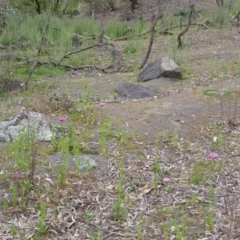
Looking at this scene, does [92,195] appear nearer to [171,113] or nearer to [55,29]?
[171,113]

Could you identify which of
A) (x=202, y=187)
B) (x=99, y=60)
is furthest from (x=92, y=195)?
(x=99, y=60)

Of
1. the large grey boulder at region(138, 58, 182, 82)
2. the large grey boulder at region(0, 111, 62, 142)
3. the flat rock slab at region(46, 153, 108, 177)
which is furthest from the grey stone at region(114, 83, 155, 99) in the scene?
the flat rock slab at region(46, 153, 108, 177)

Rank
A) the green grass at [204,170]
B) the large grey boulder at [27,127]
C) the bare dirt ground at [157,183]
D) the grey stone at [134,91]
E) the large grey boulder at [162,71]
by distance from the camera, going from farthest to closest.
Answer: the large grey boulder at [162,71], the grey stone at [134,91], the large grey boulder at [27,127], the green grass at [204,170], the bare dirt ground at [157,183]

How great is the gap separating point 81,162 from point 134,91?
298 centimetres

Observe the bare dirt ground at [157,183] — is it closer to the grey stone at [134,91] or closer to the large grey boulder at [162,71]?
the grey stone at [134,91]

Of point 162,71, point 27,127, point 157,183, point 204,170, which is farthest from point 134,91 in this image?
point 157,183

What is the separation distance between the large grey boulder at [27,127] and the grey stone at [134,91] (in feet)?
6.52

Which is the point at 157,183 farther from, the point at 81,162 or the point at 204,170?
the point at 81,162

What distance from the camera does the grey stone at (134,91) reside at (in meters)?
6.76

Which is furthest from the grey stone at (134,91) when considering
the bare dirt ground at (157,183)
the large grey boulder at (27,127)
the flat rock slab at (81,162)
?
the flat rock slab at (81,162)

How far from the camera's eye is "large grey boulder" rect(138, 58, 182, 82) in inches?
314

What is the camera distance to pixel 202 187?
3.76 metres

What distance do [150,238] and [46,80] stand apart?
18.5 feet

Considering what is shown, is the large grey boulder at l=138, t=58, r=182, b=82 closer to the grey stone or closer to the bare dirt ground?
the grey stone
